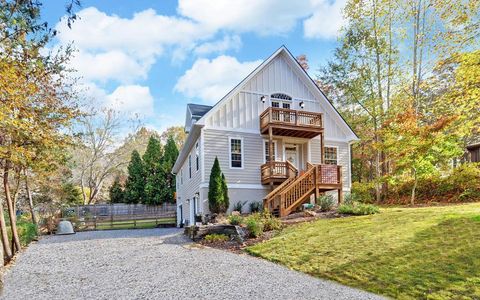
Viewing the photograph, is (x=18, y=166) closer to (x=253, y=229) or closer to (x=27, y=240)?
(x=27, y=240)

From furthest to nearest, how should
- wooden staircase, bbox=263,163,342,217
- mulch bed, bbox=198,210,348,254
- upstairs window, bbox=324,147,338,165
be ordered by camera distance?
upstairs window, bbox=324,147,338,165, wooden staircase, bbox=263,163,342,217, mulch bed, bbox=198,210,348,254

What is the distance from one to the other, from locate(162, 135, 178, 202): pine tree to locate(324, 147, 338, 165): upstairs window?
19.0 m

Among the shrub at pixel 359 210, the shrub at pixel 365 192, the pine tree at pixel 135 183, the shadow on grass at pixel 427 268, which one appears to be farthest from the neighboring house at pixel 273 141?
the pine tree at pixel 135 183

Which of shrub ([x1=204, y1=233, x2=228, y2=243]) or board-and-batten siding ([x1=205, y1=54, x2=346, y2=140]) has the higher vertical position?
board-and-batten siding ([x1=205, y1=54, x2=346, y2=140])

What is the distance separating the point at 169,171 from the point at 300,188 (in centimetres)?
2155

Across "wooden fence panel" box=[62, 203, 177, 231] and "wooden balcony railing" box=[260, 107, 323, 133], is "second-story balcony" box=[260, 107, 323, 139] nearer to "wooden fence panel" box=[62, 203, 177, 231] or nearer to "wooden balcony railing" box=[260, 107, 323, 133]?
"wooden balcony railing" box=[260, 107, 323, 133]

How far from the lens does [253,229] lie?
11.4 metres

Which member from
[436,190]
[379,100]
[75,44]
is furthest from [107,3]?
[379,100]

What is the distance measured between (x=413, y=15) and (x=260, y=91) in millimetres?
12536

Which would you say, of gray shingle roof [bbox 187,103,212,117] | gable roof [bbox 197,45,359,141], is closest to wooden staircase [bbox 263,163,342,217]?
gable roof [bbox 197,45,359,141]

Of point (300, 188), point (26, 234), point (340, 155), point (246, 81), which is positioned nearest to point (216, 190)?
point (300, 188)

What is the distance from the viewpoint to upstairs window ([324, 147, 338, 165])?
64.1 feet

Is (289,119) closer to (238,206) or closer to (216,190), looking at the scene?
(238,206)

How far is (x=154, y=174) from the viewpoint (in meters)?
34.9
